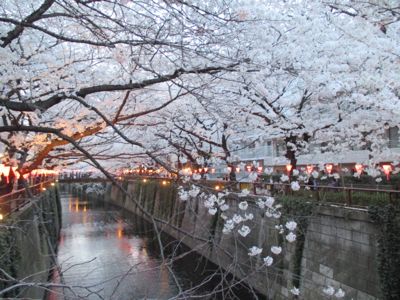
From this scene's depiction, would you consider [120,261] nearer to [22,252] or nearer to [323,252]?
[22,252]

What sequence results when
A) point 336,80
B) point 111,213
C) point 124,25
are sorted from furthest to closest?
point 111,213 < point 336,80 < point 124,25

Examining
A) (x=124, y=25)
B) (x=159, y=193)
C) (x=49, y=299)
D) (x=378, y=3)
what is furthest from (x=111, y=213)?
(x=124, y=25)

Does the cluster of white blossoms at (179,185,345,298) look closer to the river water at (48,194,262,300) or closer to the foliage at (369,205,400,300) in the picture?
the foliage at (369,205,400,300)

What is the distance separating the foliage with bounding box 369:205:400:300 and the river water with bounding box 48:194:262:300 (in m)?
3.47

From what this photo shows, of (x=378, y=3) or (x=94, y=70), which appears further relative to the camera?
(x=94, y=70)

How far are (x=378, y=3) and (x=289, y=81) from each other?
7.30 metres

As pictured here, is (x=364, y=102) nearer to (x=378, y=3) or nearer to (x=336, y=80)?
(x=336, y=80)

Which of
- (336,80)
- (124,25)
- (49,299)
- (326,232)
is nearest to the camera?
(124,25)

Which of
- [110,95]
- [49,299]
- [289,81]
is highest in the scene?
[289,81]

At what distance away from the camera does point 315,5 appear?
41.5 ft

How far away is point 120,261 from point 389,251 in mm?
15133

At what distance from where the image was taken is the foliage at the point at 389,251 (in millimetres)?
9877

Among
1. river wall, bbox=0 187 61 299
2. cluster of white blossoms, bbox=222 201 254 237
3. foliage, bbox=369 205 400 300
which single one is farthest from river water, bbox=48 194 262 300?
foliage, bbox=369 205 400 300

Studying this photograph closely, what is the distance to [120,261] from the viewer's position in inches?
880
